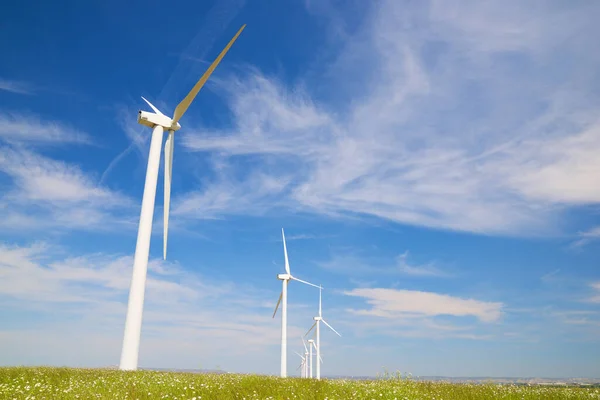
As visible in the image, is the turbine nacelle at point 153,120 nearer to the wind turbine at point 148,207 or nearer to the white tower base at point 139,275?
the wind turbine at point 148,207

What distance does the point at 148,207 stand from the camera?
27172 mm

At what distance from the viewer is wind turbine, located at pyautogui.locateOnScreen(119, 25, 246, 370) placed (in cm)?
2391

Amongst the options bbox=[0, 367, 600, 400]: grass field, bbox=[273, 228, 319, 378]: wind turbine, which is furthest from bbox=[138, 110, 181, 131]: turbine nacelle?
bbox=[273, 228, 319, 378]: wind turbine

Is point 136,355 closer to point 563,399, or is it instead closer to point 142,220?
point 142,220

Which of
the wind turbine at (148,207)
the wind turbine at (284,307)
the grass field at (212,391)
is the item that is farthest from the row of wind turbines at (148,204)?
the wind turbine at (284,307)

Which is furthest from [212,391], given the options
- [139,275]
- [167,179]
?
[167,179]

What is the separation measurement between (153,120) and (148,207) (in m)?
7.49

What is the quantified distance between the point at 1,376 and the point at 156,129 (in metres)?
18.9

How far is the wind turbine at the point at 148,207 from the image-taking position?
78.4ft

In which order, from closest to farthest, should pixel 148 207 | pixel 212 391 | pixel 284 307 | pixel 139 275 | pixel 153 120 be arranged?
pixel 212 391, pixel 139 275, pixel 148 207, pixel 153 120, pixel 284 307

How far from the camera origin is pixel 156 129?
103ft

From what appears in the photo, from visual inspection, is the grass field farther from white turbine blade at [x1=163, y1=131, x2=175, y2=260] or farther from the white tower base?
white turbine blade at [x1=163, y1=131, x2=175, y2=260]

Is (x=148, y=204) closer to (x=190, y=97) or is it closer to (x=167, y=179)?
(x=167, y=179)

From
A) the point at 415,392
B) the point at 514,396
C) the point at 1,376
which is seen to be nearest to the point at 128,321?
the point at 1,376
